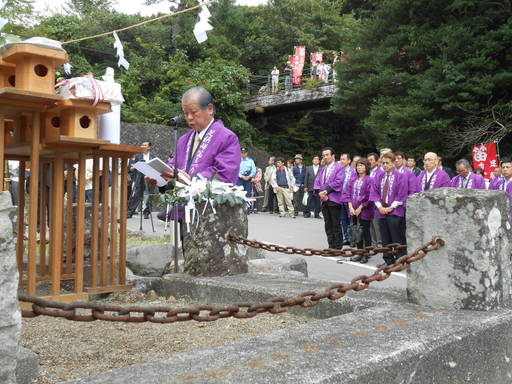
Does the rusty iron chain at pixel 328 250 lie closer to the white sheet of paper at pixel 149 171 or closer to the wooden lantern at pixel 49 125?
the white sheet of paper at pixel 149 171

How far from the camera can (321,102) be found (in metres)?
30.2

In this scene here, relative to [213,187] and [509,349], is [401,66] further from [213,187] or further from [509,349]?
[509,349]

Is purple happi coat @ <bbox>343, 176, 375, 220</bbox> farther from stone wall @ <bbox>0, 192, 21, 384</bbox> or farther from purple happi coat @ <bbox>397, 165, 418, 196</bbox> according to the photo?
stone wall @ <bbox>0, 192, 21, 384</bbox>

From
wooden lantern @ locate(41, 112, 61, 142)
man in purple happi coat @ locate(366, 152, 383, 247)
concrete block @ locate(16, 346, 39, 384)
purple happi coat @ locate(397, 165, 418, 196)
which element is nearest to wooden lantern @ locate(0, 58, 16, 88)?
wooden lantern @ locate(41, 112, 61, 142)

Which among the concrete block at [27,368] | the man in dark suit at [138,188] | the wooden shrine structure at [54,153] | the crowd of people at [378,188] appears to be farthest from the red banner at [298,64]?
the concrete block at [27,368]

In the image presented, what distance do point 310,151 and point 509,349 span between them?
2920 centimetres

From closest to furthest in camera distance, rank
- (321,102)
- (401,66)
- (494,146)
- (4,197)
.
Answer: (4,197), (494,146), (401,66), (321,102)

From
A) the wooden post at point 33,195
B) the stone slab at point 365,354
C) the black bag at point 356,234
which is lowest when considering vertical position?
the stone slab at point 365,354

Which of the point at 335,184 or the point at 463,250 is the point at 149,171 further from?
the point at 335,184

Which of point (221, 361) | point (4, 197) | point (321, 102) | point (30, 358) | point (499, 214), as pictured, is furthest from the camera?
point (321, 102)

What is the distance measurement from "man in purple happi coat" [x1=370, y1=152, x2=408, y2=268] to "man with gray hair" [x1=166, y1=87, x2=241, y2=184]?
13.4 feet

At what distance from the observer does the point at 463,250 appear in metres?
3.16

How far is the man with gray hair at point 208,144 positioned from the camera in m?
5.14

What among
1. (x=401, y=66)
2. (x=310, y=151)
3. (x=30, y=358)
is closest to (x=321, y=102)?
(x=310, y=151)
